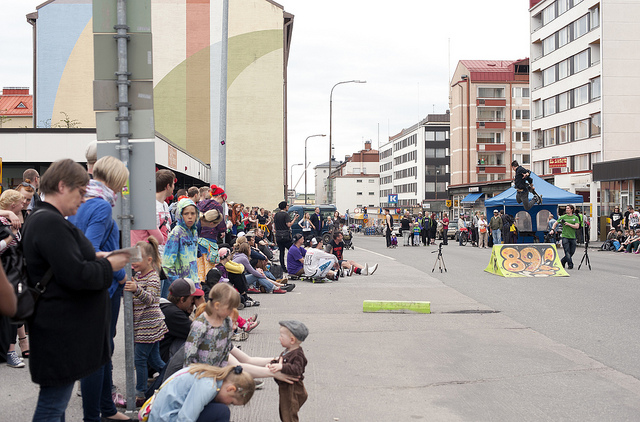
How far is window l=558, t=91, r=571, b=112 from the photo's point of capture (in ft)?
178

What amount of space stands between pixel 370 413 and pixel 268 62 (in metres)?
46.5

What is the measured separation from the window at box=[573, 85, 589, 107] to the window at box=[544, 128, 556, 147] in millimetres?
4608

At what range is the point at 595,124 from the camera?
1967 inches

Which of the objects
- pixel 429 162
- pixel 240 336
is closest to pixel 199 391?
pixel 240 336

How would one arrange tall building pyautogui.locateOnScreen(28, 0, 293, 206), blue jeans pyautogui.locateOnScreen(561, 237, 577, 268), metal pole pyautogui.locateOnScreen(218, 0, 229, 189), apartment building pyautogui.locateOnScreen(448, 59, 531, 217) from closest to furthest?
metal pole pyautogui.locateOnScreen(218, 0, 229, 189)
blue jeans pyautogui.locateOnScreen(561, 237, 577, 268)
tall building pyautogui.locateOnScreen(28, 0, 293, 206)
apartment building pyautogui.locateOnScreen(448, 59, 531, 217)

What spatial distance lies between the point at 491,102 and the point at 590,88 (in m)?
34.2

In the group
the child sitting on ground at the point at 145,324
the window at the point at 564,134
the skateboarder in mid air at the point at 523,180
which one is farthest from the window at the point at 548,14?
the child sitting on ground at the point at 145,324

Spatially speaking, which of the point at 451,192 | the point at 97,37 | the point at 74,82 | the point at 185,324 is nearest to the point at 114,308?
the point at 185,324

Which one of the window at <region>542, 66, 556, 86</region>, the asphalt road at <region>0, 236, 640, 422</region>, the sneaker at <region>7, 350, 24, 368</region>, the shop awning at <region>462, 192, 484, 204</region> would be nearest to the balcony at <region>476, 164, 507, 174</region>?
the window at <region>542, 66, 556, 86</region>

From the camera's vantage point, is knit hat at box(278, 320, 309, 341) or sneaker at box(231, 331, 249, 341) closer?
knit hat at box(278, 320, 309, 341)

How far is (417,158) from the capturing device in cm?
10912

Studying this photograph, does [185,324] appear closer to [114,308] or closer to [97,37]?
[114,308]

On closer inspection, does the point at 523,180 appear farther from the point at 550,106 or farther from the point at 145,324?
the point at 550,106

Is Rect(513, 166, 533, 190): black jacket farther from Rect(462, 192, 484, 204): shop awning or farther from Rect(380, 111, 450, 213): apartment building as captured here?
Rect(380, 111, 450, 213): apartment building
